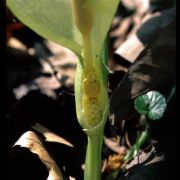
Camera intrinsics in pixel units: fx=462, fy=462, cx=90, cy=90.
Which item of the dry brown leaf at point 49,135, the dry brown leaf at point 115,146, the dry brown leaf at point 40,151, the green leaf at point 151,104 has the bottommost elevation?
the dry brown leaf at point 115,146

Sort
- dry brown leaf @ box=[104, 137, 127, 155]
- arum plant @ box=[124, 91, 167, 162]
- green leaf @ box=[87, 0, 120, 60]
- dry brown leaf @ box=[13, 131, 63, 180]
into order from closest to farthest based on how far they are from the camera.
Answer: green leaf @ box=[87, 0, 120, 60], dry brown leaf @ box=[13, 131, 63, 180], arum plant @ box=[124, 91, 167, 162], dry brown leaf @ box=[104, 137, 127, 155]

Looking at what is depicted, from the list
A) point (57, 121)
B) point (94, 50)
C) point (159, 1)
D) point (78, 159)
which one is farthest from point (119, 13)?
point (94, 50)

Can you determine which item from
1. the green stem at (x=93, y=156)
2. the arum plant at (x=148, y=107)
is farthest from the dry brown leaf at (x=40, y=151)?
the arum plant at (x=148, y=107)

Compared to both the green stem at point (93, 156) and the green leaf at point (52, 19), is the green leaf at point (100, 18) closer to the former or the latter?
the green leaf at point (52, 19)

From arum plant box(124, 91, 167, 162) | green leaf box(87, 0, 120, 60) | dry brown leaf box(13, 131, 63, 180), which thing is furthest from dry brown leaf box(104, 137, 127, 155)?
green leaf box(87, 0, 120, 60)

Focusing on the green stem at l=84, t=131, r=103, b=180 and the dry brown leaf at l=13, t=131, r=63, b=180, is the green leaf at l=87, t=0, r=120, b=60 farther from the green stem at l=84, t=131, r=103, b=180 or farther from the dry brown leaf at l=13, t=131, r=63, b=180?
the dry brown leaf at l=13, t=131, r=63, b=180

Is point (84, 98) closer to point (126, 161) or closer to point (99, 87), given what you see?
point (99, 87)

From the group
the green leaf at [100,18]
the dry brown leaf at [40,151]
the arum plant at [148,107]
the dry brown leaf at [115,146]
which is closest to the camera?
the green leaf at [100,18]
